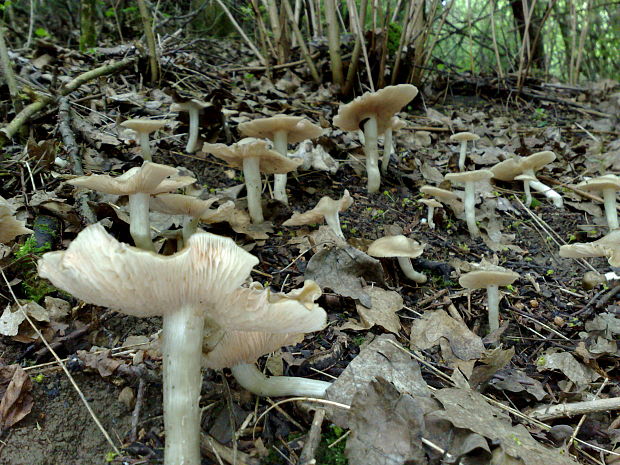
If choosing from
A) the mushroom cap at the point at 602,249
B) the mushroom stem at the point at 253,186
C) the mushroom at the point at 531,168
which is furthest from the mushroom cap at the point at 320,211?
the mushroom at the point at 531,168

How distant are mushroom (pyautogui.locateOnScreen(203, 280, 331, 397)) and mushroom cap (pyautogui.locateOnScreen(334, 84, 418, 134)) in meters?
2.28

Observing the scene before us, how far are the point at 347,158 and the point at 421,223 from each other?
3.86 feet

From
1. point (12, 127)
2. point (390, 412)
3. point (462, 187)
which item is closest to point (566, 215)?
point (462, 187)

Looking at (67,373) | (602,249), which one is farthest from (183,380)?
(602,249)

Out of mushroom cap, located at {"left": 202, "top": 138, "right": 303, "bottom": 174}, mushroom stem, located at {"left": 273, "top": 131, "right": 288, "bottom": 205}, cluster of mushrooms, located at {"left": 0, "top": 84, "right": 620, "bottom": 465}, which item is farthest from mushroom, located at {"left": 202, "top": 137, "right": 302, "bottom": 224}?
cluster of mushrooms, located at {"left": 0, "top": 84, "right": 620, "bottom": 465}

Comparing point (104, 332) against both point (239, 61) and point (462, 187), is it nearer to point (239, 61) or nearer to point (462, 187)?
point (462, 187)

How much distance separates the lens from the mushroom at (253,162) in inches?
119

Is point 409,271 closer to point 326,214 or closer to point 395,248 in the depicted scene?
point 395,248

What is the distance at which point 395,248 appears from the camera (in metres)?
2.73

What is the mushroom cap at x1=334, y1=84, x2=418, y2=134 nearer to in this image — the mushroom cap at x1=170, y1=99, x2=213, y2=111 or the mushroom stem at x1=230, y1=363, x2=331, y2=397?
the mushroom cap at x1=170, y1=99, x2=213, y2=111

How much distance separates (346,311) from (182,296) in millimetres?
1223

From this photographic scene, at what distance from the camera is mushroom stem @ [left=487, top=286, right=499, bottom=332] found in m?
2.59

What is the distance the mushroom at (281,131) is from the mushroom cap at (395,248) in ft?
3.30

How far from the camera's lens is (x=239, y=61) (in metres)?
7.00
